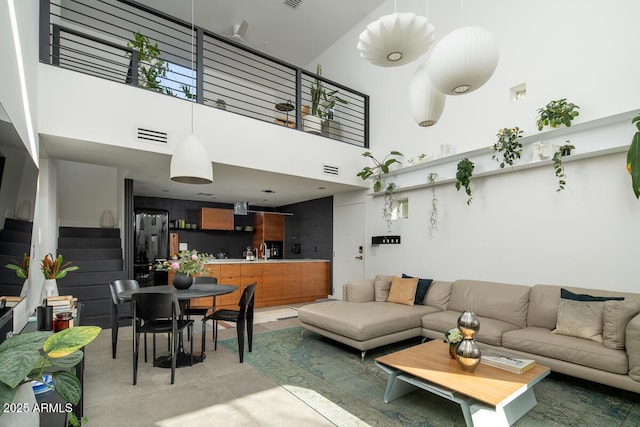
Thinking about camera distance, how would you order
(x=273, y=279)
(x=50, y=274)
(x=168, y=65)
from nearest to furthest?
(x=50, y=274) → (x=168, y=65) → (x=273, y=279)

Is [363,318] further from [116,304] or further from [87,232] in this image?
[87,232]

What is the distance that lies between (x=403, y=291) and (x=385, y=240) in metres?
1.45

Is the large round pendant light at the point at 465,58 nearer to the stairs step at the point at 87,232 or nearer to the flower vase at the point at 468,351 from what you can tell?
the flower vase at the point at 468,351

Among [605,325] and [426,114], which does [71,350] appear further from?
[605,325]

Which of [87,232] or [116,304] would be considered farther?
[87,232]

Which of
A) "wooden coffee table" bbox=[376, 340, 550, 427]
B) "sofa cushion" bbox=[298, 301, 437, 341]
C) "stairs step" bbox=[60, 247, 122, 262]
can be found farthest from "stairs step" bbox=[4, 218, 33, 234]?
"stairs step" bbox=[60, 247, 122, 262]

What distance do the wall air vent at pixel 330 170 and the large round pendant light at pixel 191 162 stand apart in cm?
271

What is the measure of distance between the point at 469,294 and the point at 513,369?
6.13 ft

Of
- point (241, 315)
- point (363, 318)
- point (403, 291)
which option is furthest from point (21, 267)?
point (403, 291)

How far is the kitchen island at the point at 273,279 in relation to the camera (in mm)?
6238

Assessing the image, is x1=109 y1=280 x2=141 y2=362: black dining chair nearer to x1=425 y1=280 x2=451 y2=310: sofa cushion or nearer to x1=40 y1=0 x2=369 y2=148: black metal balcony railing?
x1=40 y1=0 x2=369 y2=148: black metal balcony railing

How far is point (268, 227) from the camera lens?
895cm

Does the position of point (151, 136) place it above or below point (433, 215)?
above

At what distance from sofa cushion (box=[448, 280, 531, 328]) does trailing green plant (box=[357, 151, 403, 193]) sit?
→ 2212 millimetres
